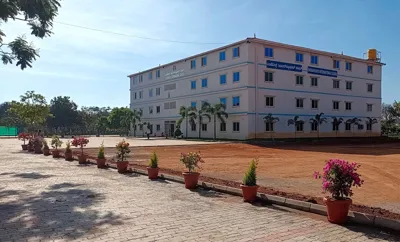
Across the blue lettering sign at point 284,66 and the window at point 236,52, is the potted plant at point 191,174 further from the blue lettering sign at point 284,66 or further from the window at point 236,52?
the blue lettering sign at point 284,66

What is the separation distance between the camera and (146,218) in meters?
6.60

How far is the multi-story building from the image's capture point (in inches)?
1633

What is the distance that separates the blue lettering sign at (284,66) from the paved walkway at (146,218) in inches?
1375

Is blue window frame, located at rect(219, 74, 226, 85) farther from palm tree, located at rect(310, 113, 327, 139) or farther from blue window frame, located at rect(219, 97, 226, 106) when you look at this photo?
palm tree, located at rect(310, 113, 327, 139)

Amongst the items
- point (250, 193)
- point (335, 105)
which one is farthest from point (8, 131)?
point (250, 193)

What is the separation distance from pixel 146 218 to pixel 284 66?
40.1 meters

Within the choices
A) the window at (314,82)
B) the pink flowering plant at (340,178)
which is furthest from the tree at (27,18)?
the window at (314,82)

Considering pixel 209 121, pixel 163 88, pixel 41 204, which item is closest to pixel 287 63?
pixel 209 121

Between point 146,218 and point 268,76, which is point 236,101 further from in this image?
point 146,218

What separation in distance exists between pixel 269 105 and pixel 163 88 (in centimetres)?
2190

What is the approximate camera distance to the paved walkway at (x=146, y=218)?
5535 millimetres

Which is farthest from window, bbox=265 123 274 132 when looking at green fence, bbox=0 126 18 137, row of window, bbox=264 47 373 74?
green fence, bbox=0 126 18 137

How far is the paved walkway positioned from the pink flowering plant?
0.64 metres

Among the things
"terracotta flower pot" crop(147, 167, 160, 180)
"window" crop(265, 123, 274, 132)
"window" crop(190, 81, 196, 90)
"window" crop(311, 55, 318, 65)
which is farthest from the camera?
"window" crop(190, 81, 196, 90)
